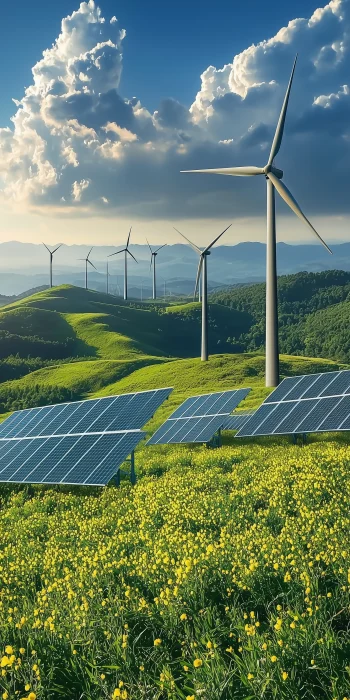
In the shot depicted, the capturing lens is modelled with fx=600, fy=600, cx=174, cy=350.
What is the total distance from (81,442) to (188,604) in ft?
59.3

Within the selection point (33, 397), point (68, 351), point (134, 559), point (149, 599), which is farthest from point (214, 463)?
point (68, 351)

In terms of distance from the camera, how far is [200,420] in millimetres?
39125

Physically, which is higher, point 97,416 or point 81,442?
point 97,416

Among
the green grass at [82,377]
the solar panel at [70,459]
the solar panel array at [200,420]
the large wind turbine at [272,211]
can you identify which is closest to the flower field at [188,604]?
the solar panel at [70,459]

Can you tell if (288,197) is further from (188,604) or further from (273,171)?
(188,604)

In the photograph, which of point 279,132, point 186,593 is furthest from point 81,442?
point 279,132

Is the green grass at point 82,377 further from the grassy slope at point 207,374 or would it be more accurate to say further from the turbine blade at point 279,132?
the turbine blade at point 279,132

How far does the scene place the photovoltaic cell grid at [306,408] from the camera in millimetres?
29188

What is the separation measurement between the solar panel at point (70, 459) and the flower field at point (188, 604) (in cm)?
427

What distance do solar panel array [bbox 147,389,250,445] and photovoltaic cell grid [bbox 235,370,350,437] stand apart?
247 cm

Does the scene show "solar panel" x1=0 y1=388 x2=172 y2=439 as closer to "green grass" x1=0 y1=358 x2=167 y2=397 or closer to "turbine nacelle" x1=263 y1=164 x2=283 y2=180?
"turbine nacelle" x1=263 y1=164 x2=283 y2=180

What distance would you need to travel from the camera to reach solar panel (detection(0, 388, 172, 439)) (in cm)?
2783

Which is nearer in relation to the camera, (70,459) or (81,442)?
(70,459)

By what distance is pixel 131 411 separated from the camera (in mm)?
28672
